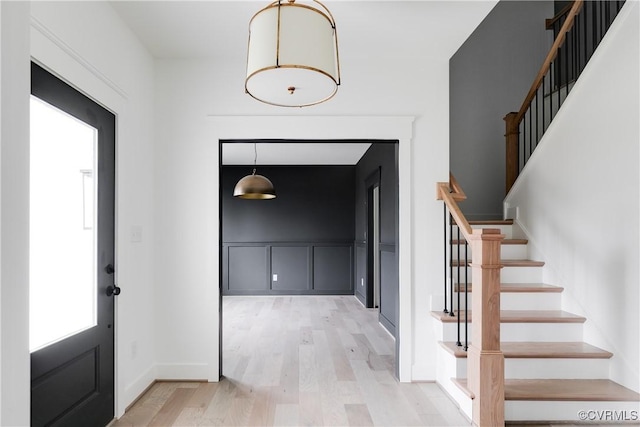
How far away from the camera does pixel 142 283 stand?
3.34 meters

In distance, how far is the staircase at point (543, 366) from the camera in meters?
2.67

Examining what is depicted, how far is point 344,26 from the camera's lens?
3066mm

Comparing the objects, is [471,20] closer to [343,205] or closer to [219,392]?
[219,392]

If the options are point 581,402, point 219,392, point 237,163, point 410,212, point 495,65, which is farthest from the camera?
point 237,163

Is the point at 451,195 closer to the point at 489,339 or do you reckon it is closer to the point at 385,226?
the point at 489,339

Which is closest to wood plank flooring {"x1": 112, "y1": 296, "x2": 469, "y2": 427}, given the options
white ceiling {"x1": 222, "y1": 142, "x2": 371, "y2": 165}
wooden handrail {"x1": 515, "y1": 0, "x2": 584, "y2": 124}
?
wooden handrail {"x1": 515, "y1": 0, "x2": 584, "y2": 124}

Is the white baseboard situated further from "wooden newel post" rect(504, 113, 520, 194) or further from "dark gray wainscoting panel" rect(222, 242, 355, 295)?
"dark gray wainscoting panel" rect(222, 242, 355, 295)

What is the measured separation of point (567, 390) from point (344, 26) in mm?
2799

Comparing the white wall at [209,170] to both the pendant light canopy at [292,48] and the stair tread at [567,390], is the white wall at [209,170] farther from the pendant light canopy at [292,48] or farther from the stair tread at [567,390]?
the pendant light canopy at [292,48]

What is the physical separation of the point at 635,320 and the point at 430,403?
1.42 m

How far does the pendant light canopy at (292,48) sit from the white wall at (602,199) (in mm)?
2155

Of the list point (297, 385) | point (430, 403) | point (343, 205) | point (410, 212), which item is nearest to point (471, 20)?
point (410, 212)

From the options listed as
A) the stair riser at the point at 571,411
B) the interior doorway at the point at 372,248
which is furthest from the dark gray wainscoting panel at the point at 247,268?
the stair riser at the point at 571,411

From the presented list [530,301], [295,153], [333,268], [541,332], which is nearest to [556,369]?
[541,332]
